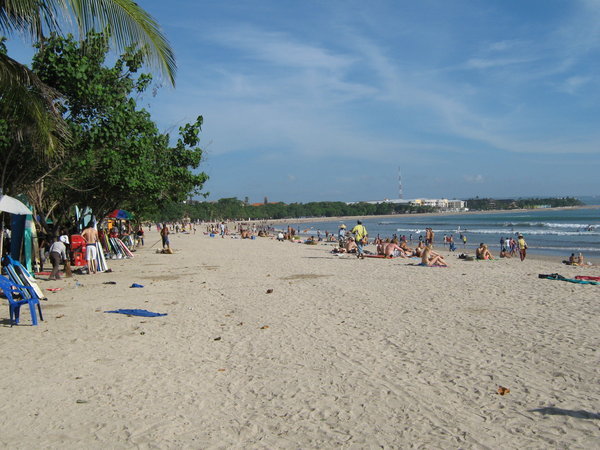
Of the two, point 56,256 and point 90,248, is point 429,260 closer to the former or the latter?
point 90,248

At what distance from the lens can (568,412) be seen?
399cm

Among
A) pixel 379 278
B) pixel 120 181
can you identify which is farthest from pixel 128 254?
pixel 379 278

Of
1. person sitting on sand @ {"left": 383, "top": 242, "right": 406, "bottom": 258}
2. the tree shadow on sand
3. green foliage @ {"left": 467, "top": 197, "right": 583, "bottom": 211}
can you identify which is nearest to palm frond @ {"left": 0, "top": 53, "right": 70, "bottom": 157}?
the tree shadow on sand

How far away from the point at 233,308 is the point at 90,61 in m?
6.67

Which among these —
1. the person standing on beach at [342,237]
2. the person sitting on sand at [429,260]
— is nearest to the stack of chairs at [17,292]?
the person sitting on sand at [429,260]

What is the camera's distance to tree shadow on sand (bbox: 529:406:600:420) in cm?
389

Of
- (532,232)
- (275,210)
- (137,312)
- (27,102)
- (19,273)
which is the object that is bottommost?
(532,232)

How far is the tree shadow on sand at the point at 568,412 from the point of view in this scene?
3887 mm

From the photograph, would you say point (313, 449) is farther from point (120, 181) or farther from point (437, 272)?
point (120, 181)

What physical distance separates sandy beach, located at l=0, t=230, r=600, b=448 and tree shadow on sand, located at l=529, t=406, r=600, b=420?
2cm

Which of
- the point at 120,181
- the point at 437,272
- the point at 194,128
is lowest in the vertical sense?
the point at 437,272

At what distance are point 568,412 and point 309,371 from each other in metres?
2.40

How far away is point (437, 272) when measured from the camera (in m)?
13.5

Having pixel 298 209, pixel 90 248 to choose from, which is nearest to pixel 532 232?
pixel 90 248
